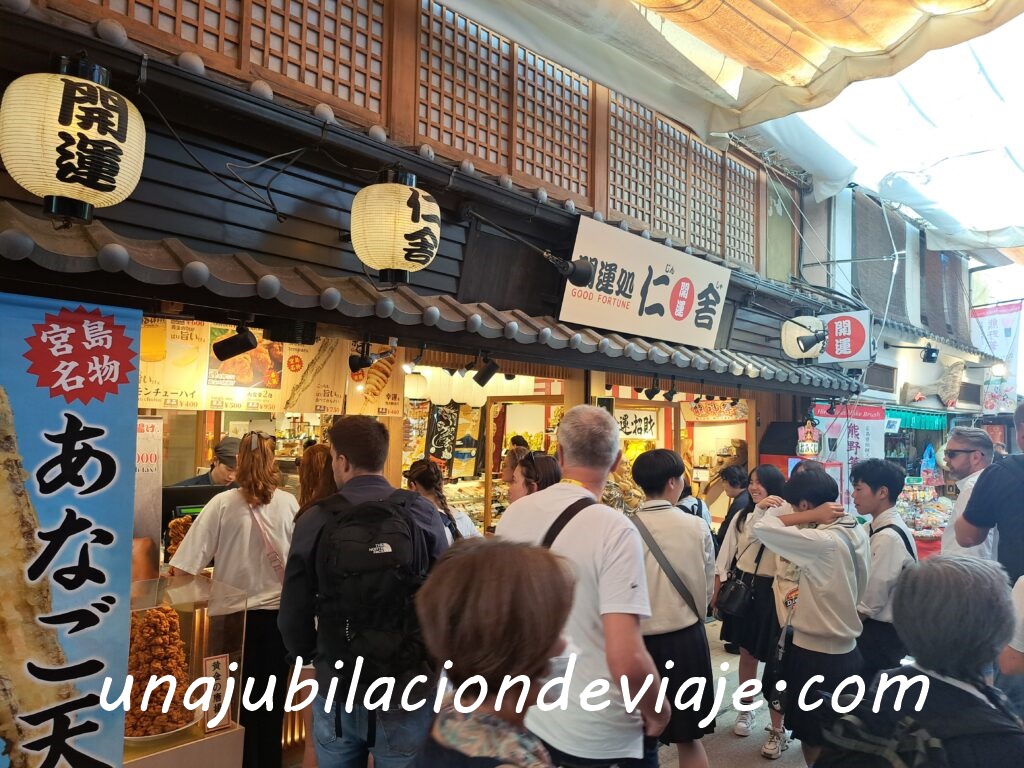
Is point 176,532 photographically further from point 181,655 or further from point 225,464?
point 181,655

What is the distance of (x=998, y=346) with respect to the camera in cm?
1756

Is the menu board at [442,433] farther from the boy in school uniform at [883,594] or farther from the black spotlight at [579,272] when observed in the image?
the boy in school uniform at [883,594]

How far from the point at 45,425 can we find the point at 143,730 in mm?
1974

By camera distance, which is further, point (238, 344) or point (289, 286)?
point (238, 344)

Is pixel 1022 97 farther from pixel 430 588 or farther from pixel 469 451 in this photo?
pixel 430 588

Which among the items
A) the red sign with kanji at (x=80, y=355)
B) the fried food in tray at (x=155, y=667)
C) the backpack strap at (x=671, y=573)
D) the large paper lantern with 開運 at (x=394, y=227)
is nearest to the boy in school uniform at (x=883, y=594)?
the backpack strap at (x=671, y=573)

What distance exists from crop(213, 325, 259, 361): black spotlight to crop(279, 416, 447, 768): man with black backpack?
2033 mm

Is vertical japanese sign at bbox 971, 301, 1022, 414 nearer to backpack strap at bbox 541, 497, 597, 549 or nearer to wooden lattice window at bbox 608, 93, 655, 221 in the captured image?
wooden lattice window at bbox 608, 93, 655, 221

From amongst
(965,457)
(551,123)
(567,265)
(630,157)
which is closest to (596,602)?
(567,265)

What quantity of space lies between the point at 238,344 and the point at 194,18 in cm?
230

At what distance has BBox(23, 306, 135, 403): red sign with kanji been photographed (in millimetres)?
3537

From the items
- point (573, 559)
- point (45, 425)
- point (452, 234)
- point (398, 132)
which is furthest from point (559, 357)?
point (45, 425)

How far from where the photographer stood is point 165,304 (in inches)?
174

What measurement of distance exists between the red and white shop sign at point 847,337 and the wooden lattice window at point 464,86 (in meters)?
6.28
